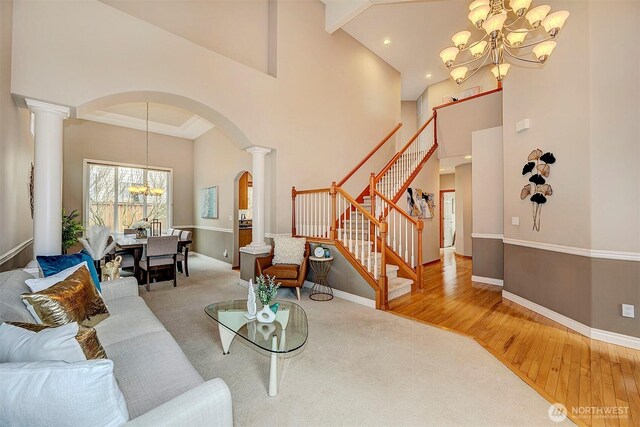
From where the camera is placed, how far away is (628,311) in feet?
9.26

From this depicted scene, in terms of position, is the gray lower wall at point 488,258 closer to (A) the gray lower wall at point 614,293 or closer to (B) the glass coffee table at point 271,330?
(A) the gray lower wall at point 614,293

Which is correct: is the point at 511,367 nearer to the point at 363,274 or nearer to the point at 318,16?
the point at 363,274

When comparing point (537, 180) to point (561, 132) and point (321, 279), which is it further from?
point (321, 279)

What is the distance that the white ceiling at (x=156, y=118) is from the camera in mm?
6547

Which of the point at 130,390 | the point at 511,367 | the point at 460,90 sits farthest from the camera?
the point at 460,90

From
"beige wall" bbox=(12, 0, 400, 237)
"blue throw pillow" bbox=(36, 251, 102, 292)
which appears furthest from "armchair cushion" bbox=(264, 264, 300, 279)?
"blue throw pillow" bbox=(36, 251, 102, 292)

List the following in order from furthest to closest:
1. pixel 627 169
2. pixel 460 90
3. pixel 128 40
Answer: pixel 460 90, pixel 128 40, pixel 627 169

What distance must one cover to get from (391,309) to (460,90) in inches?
295

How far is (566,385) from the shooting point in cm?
216

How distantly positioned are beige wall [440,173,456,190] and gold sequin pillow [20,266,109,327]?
960cm

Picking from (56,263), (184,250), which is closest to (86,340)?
(56,263)

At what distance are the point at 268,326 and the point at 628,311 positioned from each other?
12.2 ft

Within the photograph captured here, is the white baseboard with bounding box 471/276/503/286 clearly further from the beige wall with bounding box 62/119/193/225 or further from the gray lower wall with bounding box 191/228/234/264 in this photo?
the beige wall with bounding box 62/119/193/225

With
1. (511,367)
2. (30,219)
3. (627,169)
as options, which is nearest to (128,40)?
(30,219)
